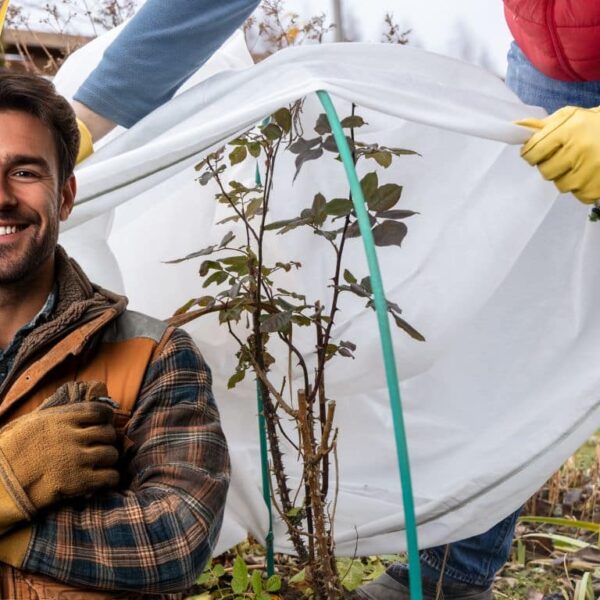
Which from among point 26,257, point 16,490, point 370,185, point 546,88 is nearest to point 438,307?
point 370,185

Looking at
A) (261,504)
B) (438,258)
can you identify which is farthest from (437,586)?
(438,258)

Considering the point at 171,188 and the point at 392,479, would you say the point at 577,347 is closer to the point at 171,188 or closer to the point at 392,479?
the point at 392,479

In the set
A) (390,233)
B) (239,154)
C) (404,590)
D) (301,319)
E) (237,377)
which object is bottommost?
(404,590)

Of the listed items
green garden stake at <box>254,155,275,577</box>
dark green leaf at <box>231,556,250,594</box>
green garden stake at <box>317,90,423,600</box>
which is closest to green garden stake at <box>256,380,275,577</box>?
green garden stake at <box>254,155,275,577</box>

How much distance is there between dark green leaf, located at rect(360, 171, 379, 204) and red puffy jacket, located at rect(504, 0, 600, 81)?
541 mm

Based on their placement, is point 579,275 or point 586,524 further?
point 586,524

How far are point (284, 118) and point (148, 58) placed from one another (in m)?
0.29

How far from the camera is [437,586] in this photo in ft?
6.96

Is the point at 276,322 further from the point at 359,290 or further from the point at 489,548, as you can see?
the point at 489,548

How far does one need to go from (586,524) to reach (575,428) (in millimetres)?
710

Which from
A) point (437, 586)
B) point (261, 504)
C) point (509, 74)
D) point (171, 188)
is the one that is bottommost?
point (437, 586)

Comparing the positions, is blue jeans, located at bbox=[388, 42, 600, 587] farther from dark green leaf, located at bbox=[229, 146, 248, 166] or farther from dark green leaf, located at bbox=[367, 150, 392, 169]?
dark green leaf, located at bbox=[229, 146, 248, 166]

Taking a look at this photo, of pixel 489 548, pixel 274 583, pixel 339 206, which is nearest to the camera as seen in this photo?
pixel 339 206

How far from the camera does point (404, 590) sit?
218 centimetres
